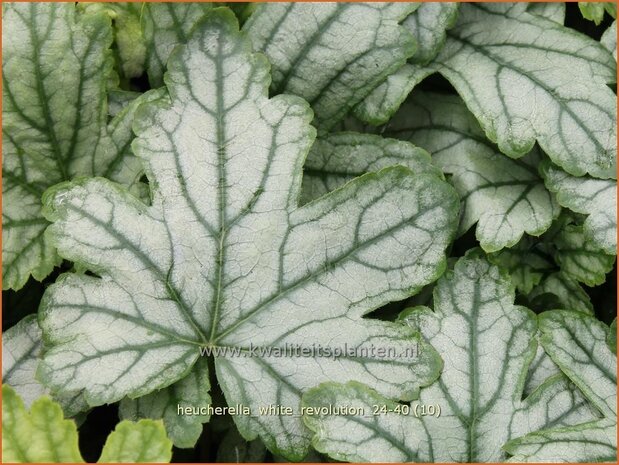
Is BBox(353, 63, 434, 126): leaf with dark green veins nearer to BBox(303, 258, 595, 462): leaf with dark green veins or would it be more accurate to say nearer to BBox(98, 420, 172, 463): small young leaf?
BBox(303, 258, 595, 462): leaf with dark green veins

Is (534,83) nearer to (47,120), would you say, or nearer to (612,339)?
(612,339)

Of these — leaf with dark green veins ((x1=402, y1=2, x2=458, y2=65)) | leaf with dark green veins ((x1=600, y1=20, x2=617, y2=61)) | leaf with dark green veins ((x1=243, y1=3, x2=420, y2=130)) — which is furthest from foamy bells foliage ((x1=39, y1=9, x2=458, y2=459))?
leaf with dark green veins ((x1=600, y1=20, x2=617, y2=61))

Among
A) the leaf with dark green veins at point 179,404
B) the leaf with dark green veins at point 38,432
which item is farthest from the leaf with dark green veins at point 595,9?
the leaf with dark green veins at point 38,432

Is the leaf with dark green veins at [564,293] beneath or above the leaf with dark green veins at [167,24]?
beneath

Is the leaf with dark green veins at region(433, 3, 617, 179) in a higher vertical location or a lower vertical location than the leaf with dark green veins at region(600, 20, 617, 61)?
lower

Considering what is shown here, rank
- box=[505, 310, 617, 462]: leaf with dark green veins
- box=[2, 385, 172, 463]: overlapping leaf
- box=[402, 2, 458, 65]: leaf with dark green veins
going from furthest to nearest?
box=[402, 2, 458, 65]: leaf with dark green veins, box=[505, 310, 617, 462]: leaf with dark green veins, box=[2, 385, 172, 463]: overlapping leaf

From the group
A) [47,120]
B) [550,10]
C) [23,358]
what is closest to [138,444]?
[23,358]

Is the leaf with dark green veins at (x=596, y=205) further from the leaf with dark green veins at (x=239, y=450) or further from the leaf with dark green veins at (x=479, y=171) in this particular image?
the leaf with dark green veins at (x=239, y=450)
